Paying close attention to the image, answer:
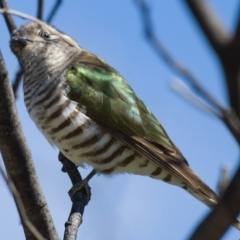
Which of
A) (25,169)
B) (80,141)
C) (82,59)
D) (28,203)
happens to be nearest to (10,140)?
(25,169)

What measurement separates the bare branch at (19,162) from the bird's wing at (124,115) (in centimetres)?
160

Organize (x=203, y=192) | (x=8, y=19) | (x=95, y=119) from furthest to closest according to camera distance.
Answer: (x=95, y=119)
(x=203, y=192)
(x=8, y=19)

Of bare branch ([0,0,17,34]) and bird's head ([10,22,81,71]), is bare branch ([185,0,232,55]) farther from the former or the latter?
bird's head ([10,22,81,71])

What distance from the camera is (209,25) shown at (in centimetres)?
112

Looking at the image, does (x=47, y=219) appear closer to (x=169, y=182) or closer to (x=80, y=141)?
(x=80, y=141)

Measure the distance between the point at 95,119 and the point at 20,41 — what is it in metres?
1.27

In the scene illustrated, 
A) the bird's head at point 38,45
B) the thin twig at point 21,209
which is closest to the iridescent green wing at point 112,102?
the bird's head at point 38,45

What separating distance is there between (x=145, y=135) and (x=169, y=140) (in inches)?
14.0

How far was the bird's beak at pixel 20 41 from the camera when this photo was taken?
235 inches

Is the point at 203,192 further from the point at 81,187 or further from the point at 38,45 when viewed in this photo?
the point at 38,45

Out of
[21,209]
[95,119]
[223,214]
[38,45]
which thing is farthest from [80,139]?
[223,214]

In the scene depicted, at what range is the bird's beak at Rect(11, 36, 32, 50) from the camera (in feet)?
19.6

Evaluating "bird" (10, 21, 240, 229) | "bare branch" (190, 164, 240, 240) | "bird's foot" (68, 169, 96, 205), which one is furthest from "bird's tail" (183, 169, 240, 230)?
"bare branch" (190, 164, 240, 240)

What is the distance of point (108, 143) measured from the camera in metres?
5.54
